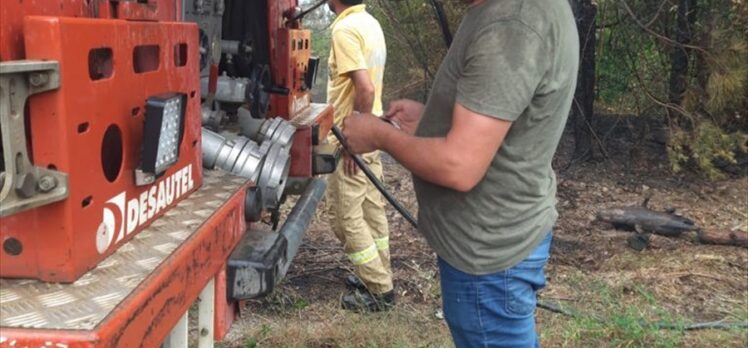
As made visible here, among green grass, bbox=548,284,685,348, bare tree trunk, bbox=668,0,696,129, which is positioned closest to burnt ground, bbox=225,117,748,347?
green grass, bbox=548,284,685,348

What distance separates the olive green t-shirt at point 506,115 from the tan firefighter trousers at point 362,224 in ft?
7.42

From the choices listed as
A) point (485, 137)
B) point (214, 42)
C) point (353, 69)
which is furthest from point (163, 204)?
point (353, 69)

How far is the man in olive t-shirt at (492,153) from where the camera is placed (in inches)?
79.7

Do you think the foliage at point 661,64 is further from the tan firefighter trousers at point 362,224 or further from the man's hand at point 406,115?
the man's hand at point 406,115

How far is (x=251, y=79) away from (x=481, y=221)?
71.7 inches

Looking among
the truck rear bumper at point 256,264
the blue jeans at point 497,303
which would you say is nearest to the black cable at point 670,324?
the blue jeans at point 497,303

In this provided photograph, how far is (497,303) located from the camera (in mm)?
2322

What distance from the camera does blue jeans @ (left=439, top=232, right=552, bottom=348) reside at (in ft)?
7.61

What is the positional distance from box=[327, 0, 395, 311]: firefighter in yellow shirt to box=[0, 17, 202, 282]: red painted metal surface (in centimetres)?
271

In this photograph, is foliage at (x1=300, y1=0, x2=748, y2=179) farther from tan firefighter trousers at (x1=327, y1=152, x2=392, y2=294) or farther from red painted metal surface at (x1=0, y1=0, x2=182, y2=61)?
red painted metal surface at (x1=0, y1=0, x2=182, y2=61)

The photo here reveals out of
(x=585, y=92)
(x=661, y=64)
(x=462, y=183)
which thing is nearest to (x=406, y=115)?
(x=462, y=183)

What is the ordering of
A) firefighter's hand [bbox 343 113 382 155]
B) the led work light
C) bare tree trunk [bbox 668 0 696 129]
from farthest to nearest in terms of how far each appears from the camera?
1. bare tree trunk [bbox 668 0 696 129]
2. firefighter's hand [bbox 343 113 382 155]
3. the led work light

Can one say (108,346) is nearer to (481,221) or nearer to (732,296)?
(481,221)

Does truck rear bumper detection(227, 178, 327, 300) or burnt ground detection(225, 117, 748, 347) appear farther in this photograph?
burnt ground detection(225, 117, 748, 347)
